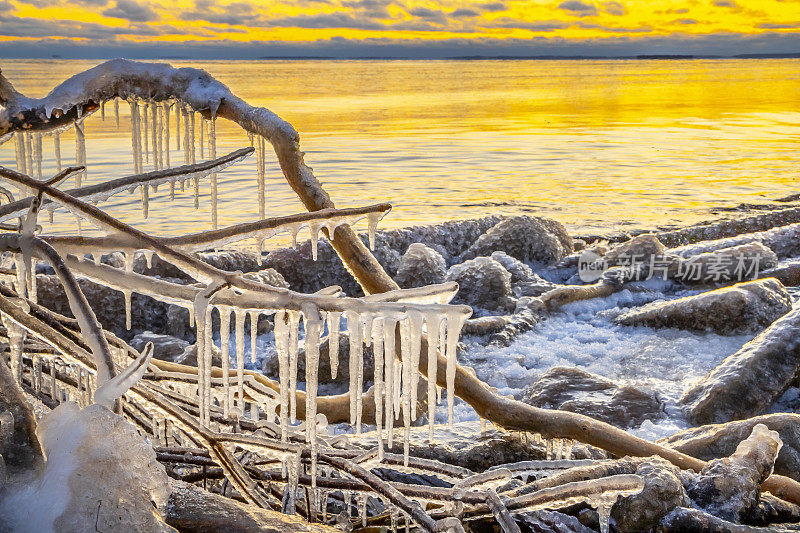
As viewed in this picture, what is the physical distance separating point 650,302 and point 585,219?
6119mm

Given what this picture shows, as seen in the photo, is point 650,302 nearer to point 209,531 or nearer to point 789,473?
point 789,473

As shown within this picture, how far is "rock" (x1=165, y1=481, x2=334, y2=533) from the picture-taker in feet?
5.12

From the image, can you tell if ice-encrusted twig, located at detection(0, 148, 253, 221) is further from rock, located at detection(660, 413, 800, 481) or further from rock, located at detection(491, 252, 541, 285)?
rock, located at detection(491, 252, 541, 285)

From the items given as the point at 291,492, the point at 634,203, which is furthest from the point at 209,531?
the point at 634,203

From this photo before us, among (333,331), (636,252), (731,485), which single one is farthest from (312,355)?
(636,252)

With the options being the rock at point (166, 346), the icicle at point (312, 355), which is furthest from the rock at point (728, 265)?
the icicle at point (312, 355)

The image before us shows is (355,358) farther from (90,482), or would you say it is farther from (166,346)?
(166,346)

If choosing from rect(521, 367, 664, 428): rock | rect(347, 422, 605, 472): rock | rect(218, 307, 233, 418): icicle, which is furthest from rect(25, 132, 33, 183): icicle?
rect(521, 367, 664, 428): rock

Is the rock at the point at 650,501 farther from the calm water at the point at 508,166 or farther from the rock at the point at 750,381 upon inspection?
the calm water at the point at 508,166

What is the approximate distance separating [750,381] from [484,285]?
169 inches

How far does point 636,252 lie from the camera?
443 inches

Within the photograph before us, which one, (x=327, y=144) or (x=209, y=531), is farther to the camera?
(x=327, y=144)

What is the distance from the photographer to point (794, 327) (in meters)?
6.32

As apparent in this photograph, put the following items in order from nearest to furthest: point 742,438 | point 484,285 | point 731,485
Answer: point 731,485 → point 742,438 → point 484,285
